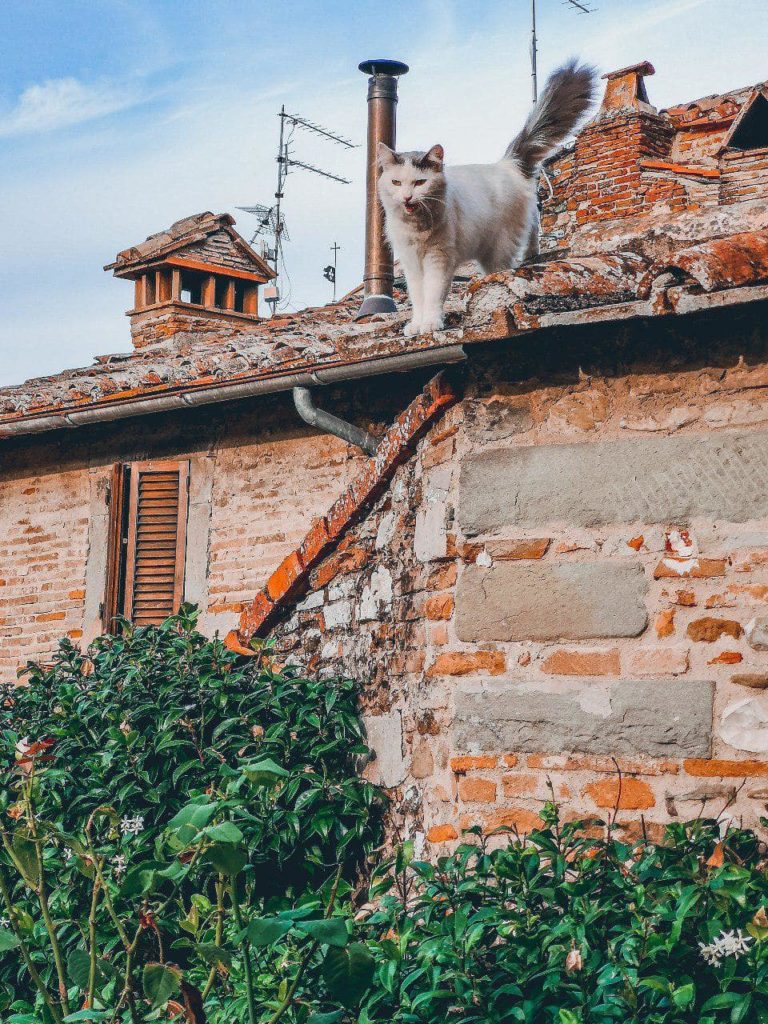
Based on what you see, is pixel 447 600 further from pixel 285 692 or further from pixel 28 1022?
pixel 28 1022

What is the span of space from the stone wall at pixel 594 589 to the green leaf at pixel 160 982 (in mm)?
1449

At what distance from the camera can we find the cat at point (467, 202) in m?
5.64

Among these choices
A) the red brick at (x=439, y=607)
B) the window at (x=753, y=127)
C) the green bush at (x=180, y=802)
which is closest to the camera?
the green bush at (x=180, y=802)

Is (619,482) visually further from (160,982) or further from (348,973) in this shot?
(160,982)

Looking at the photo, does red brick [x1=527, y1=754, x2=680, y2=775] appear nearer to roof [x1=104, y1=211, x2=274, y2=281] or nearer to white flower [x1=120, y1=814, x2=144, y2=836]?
white flower [x1=120, y1=814, x2=144, y2=836]

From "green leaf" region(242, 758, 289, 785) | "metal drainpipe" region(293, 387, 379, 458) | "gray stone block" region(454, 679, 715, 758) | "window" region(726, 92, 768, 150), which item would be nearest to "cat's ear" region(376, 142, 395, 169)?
"metal drainpipe" region(293, 387, 379, 458)

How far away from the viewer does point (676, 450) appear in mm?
4219

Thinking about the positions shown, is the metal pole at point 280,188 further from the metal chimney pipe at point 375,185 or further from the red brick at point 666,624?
the red brick at point 666,624

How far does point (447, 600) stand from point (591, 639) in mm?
539

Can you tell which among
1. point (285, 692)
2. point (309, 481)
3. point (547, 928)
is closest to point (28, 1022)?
point (547, 928)

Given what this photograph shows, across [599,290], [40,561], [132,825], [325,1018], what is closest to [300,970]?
[325,1018]

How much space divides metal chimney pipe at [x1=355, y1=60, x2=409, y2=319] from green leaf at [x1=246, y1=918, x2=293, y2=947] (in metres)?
6.21

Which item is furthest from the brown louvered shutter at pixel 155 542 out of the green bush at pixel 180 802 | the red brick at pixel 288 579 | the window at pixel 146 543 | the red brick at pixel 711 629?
the red brick at pixel 711 629

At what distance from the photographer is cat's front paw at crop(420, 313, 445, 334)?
17.1ft
